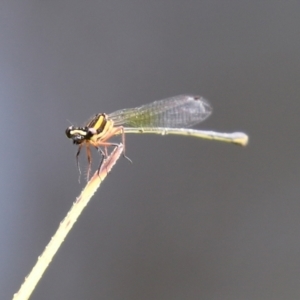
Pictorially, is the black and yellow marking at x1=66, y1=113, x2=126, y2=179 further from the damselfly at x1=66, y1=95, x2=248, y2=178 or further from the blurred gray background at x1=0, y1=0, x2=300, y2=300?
the blurred gray background at x1=0, y1=0, x2=300, y2=300

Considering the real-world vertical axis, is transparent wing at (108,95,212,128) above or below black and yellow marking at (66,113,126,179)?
above

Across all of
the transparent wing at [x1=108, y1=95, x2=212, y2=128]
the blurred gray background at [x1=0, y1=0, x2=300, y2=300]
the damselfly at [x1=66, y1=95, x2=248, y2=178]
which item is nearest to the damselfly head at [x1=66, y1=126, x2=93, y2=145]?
the damselfly at [x1=66, y1=95, x2=248, y2=178]

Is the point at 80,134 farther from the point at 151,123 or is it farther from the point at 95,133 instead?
the point at 151,123

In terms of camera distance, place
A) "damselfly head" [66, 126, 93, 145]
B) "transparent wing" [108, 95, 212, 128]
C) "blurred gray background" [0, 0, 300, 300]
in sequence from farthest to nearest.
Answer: "blurred gray background" [0, 0, 300, 300]
"transparent wing" [108, 95, 212, 128]
"damselfly head" [66, 126, 93, 145]

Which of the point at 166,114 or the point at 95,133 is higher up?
the point at 166,114

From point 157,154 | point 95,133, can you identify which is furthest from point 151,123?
point 157,154

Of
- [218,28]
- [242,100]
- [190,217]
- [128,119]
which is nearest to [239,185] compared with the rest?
[190,217]

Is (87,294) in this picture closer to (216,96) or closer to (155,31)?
(216,96)

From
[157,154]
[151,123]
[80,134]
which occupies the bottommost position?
[80,134]
